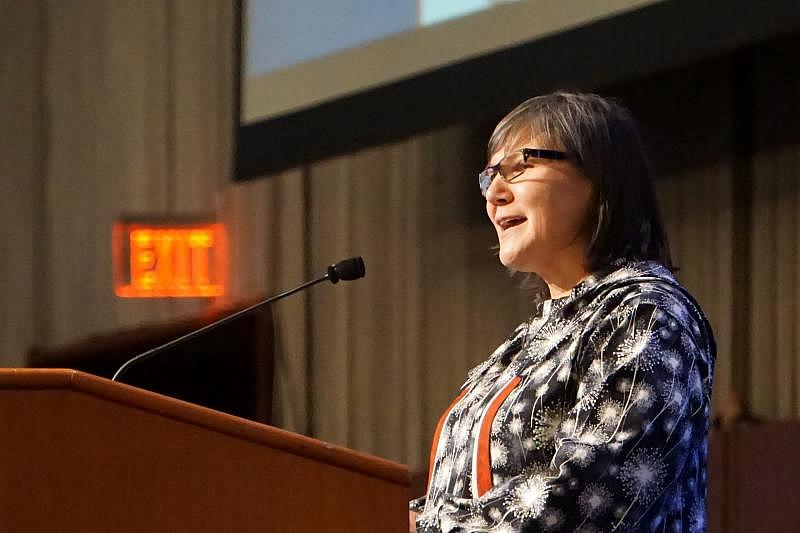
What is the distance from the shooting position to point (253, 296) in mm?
4906

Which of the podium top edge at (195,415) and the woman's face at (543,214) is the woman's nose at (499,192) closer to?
the woman's face at (543,214)

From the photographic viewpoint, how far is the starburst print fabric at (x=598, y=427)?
124cm

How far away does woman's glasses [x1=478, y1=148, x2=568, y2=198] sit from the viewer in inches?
58.9

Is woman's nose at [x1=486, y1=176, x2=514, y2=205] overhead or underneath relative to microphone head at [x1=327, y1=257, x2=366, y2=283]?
overhead

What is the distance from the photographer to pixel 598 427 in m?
1.26

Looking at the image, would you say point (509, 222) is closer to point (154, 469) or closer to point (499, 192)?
point (499, 192)

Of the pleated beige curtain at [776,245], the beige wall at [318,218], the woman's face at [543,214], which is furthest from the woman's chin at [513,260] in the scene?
the pleated beige curtain at [776,245]

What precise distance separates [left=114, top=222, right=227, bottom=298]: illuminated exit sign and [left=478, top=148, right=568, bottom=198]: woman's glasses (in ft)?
11.4

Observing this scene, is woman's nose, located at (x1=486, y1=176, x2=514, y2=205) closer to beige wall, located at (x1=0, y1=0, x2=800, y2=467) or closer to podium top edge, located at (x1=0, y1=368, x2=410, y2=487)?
podium top edge, located at (x1=0, y1=368, x2=410, y2=487)

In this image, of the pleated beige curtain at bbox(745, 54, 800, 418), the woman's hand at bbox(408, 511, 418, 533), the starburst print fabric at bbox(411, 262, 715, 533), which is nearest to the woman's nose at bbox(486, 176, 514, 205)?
the starburst print fabric at bbox(411, 262, 715, 533)

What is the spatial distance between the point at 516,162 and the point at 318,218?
11.7 ft

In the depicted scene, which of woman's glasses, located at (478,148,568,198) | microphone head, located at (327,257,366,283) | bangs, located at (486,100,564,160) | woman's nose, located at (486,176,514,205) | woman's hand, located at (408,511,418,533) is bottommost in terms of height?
woman's hand, located at (408,511,418,533)

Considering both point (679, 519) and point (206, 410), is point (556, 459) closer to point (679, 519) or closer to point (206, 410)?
point (679, 519)

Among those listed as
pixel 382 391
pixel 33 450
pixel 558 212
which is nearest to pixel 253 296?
pixel 382 391
